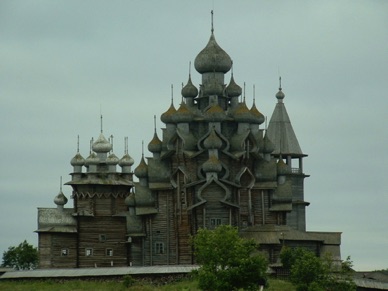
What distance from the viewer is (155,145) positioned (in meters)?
87.2

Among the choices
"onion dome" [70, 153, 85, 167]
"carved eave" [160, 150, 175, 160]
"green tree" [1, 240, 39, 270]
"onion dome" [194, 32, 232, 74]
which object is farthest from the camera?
"green tree" [1, 240, 39, 270]

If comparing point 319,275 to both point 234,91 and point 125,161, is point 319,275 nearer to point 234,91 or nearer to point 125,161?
point 234,91

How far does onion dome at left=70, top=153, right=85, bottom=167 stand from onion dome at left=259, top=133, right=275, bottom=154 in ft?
45.0

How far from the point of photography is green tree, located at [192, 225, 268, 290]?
2643 inches

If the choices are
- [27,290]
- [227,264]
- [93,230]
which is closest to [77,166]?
[93,230]

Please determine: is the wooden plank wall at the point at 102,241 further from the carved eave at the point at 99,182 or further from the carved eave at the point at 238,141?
the carved eave at the point at 238,141

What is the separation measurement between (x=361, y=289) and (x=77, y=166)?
24.8 m

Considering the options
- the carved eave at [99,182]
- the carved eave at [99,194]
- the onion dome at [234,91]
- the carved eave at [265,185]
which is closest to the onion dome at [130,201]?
the carved eave at [99,194]

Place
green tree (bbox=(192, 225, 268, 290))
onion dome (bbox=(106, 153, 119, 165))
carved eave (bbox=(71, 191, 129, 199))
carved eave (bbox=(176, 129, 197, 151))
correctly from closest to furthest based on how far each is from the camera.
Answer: green tree (bbox=(192, 225, 268, 290)) < carved eave (bbox=(176, 129, 197, 151)) < carved eave (bbox=(71, 191, 129, 199)) < onion dome (bbox=(106, 153, 119, 165))

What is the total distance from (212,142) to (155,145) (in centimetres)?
497

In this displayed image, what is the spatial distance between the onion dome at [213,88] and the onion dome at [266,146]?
4.21 metres

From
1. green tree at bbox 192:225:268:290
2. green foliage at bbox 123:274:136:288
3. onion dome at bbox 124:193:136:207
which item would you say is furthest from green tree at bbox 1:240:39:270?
green tree at bbox 192:225:268:290

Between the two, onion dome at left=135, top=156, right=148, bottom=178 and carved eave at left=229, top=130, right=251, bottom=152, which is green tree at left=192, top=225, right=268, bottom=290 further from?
onion dome at left=135, top=156, right=148, bottom=178

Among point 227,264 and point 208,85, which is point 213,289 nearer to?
point 227,264
